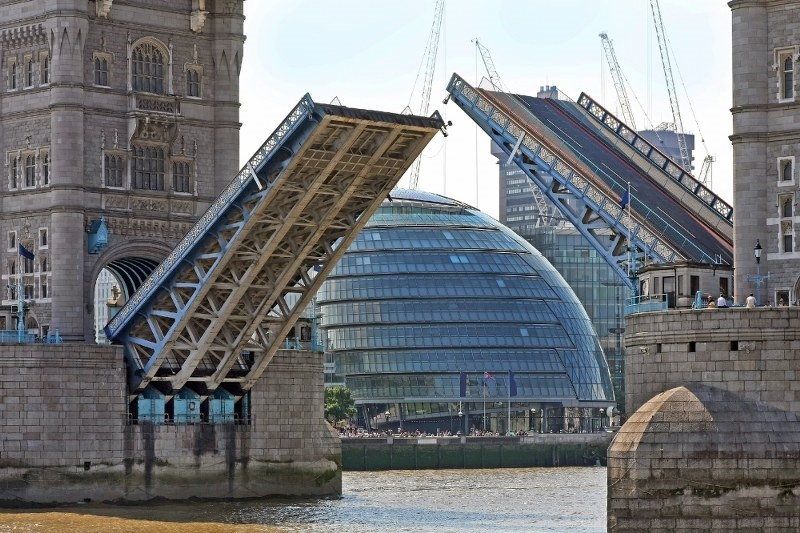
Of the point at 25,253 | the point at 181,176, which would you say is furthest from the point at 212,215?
the point at 181,176

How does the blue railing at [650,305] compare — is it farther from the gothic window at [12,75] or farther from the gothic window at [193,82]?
the gothic window at [12,75]

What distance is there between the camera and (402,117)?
6525 cm

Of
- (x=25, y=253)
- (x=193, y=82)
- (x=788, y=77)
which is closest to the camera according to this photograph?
(x=788, y=77)

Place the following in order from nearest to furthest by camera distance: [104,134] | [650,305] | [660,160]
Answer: [650,305] < [104,134] < [660,160]

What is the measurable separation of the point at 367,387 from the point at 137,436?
72.5 meters

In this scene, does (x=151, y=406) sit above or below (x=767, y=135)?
below

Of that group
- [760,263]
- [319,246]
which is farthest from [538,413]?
[760,263]

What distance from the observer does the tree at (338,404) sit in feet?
436

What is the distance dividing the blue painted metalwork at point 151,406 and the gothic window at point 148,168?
813 centimetres

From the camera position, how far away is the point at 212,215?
226 ft

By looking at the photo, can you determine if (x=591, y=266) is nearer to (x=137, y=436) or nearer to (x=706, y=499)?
(x=137, y=436)

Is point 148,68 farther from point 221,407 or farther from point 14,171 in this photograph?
point 221,407

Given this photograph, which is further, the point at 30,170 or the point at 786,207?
the point at 30,170

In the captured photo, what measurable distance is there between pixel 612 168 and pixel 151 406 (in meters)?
21.0
